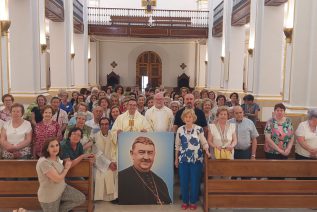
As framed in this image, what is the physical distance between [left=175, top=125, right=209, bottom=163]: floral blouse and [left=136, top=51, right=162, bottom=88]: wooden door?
2047 cm

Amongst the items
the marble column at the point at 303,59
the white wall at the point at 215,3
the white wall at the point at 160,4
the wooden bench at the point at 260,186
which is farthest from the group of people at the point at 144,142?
the white wall at the point at 160,4

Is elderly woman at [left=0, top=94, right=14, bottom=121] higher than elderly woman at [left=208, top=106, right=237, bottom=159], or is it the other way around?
elderly woman at [left=0, top=94, right=14, bottom=121]

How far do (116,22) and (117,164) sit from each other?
59.1 ft

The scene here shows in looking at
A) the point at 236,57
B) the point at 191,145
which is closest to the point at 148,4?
the point at 236,57

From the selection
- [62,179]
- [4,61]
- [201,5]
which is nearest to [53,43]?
[4,61]

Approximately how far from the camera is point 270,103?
10.5 metres

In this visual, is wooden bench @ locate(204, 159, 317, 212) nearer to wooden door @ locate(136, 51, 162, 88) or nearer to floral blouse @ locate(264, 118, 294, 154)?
floral blouse @ locate(264, 118, 294, 154)

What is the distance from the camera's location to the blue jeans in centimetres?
519

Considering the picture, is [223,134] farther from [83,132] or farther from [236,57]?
[236,57]

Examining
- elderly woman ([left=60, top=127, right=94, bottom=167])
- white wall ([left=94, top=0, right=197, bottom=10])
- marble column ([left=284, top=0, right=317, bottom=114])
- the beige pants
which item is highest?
white wall ([left=94, top=0, right=197, bottom=10])

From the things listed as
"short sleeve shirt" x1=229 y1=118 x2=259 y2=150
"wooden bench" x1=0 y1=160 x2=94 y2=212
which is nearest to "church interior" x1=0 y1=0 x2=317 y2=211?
"wooden bench" x1=0 y1=160 x2=94 y2=212

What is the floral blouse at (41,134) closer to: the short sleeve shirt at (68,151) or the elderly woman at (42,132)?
the elderly woman at (42,132)

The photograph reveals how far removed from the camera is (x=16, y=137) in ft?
17.1

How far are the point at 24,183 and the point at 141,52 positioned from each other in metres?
21.3
